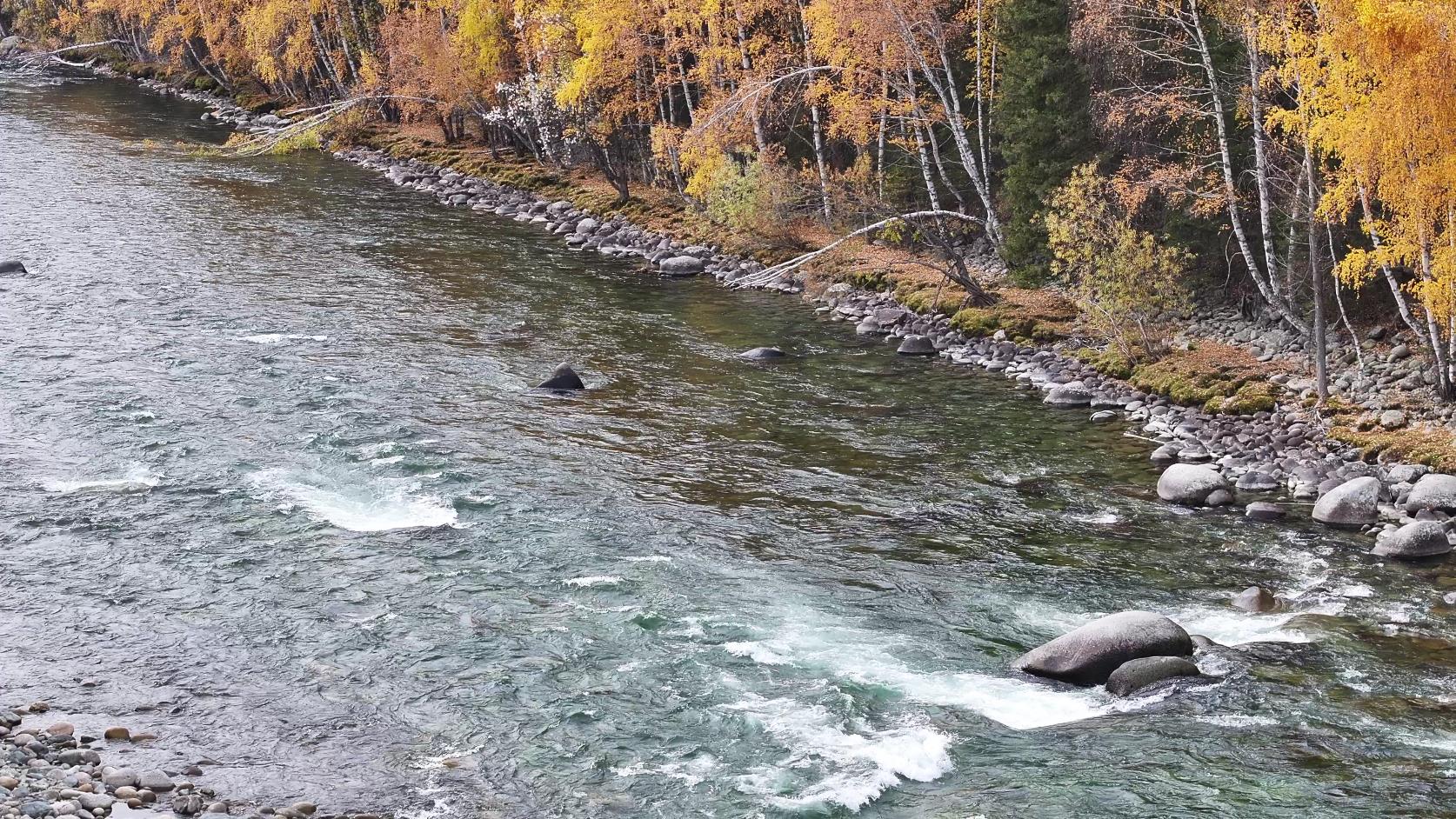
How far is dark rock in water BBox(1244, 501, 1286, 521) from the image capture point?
24.7 metres

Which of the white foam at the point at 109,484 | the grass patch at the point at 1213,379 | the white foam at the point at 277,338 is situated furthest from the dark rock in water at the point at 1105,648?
the white foam at the point at 277,338

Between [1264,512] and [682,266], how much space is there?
84.5 feet

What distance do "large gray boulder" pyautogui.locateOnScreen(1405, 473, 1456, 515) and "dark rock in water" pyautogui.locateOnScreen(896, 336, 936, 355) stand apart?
14.3m

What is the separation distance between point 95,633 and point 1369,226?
23.9 m

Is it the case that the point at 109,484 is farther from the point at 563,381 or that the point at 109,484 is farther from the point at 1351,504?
the point at 1351,504

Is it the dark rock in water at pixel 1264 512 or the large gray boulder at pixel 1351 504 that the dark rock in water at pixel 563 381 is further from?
the large gray boulder at pixel 1351 504

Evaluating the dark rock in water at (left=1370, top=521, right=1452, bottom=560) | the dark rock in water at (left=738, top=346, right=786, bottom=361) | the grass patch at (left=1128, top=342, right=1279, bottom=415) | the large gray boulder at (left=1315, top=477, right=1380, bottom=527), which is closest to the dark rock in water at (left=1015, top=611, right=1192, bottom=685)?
the dark rock in water at (left=1370, top=521, right=1452, bottom=560)

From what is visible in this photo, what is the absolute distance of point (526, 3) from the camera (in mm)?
60031

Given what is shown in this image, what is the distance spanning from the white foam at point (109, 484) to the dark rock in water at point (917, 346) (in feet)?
62.6

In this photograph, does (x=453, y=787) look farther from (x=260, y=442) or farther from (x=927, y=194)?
(x=927, y=194)

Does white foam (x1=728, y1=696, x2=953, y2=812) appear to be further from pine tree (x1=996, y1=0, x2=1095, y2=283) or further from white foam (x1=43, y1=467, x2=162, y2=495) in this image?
pine tree (x1=996, y1=0, x2=1095, y2=283)

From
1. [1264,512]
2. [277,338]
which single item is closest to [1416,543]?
[1264,512]

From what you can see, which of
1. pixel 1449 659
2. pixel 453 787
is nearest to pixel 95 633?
pixel 453 787

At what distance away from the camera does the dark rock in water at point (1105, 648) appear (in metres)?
18.7
